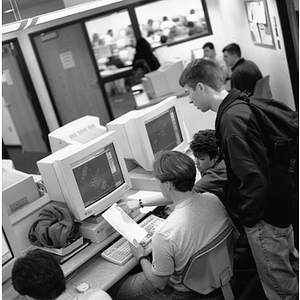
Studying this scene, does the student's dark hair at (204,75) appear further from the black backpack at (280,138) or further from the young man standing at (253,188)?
the black backpack at (280,138)

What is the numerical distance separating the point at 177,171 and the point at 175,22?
6.57 meters

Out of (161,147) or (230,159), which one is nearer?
(230,159)

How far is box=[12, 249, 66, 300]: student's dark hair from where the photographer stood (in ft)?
6.29

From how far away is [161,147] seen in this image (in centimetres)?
343

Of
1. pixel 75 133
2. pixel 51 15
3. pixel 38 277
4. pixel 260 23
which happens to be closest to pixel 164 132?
pixel 75 133

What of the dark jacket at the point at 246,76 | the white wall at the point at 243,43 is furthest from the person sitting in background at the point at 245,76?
the white wall at the point at 243,43

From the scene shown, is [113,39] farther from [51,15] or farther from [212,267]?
[212,267]

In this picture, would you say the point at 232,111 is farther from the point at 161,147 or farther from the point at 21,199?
the point at 21,199

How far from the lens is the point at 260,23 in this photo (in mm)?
6262

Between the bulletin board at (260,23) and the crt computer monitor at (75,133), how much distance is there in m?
3.24

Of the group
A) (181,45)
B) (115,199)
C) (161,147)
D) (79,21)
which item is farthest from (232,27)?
(115,199)

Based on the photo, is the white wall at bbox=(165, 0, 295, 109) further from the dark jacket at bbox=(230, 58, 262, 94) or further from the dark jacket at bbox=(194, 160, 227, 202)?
the dark jacket at bbox=(194, 160, 227, 202)

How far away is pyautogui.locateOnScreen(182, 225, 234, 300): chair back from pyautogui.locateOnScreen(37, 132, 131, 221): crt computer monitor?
0.75 meters

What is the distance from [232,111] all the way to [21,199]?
4.86 feet
